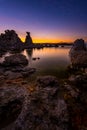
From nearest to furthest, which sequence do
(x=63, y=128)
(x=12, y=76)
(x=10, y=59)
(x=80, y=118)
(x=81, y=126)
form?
(x=63, y=128), (x=81, y=126), (x=80, y=118), (x=12, y=76), (x=10, y=59)

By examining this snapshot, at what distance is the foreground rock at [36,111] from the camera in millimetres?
13832

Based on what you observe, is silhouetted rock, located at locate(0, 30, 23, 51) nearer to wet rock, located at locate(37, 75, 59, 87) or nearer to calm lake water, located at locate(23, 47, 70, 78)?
calm lake water, located at locate(23, 47, 70, 78)

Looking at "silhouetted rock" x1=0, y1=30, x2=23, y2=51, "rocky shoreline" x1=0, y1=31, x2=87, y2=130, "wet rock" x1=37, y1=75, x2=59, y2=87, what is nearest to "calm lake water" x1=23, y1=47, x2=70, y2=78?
"wet rock" x1=37, y1=75, x2=59, y2=87

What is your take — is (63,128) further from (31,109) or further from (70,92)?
(70,92)

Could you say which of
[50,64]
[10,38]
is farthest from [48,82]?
[10,38]

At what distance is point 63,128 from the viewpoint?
44.7ft

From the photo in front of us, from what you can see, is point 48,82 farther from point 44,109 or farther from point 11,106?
point 44,109

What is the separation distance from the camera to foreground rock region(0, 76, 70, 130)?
45.4 ft

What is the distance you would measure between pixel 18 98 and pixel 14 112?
2.23 m

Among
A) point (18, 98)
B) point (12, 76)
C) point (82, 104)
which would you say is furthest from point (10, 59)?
point (82, 104)

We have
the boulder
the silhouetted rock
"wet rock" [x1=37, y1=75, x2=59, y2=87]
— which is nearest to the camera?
the boulder

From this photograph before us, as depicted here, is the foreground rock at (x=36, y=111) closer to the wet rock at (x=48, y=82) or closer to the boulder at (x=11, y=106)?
the boulder at (x=11, y=106)

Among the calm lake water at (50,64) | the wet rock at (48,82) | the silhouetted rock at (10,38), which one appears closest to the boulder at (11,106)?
the wet rock at (48,82)

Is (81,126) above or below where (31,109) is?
below
